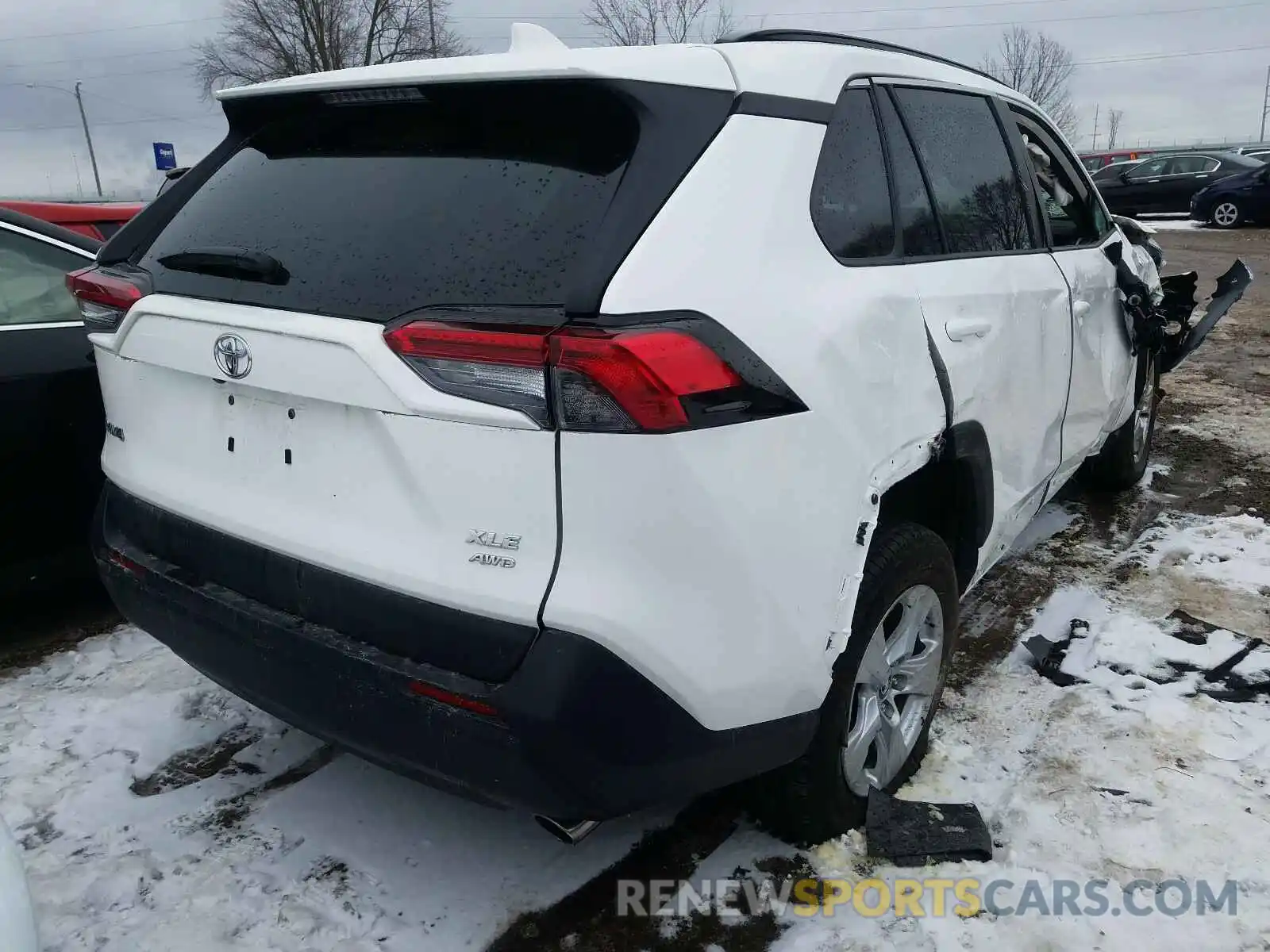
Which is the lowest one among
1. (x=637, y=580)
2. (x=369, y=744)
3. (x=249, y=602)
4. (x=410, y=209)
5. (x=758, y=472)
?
(x=369, y=744)

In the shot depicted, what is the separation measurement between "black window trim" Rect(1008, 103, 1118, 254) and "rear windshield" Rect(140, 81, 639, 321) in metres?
2.08

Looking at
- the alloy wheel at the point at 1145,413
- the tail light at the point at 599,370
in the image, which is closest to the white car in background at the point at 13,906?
the tail light at the point at 599,370

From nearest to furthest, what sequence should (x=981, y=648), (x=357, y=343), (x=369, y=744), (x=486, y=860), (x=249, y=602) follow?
(x=357, y=343), (x=369, y=744), (x=249, y=602), (x=486, y=860), (x=981, y=648)

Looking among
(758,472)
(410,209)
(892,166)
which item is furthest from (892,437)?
(410,209)

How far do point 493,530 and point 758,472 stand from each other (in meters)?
0.49

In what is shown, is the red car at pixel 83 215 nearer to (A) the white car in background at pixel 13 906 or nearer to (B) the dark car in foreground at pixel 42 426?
(B) the dark car in foreground at pixel 42 426

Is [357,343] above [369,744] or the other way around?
above

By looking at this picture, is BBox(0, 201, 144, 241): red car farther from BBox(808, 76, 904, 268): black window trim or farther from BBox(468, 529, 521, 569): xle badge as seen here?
BBox(468, 529, 521, 569): xle badge

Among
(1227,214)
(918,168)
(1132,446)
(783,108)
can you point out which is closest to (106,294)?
(783,108)

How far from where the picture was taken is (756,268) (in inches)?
71.4

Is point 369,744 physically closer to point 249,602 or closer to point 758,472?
point 249,602

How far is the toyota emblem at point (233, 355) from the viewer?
1.94 metres

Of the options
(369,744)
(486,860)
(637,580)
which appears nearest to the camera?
(637,580)

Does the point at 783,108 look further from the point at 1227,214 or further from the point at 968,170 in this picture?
the point at 1227,214
